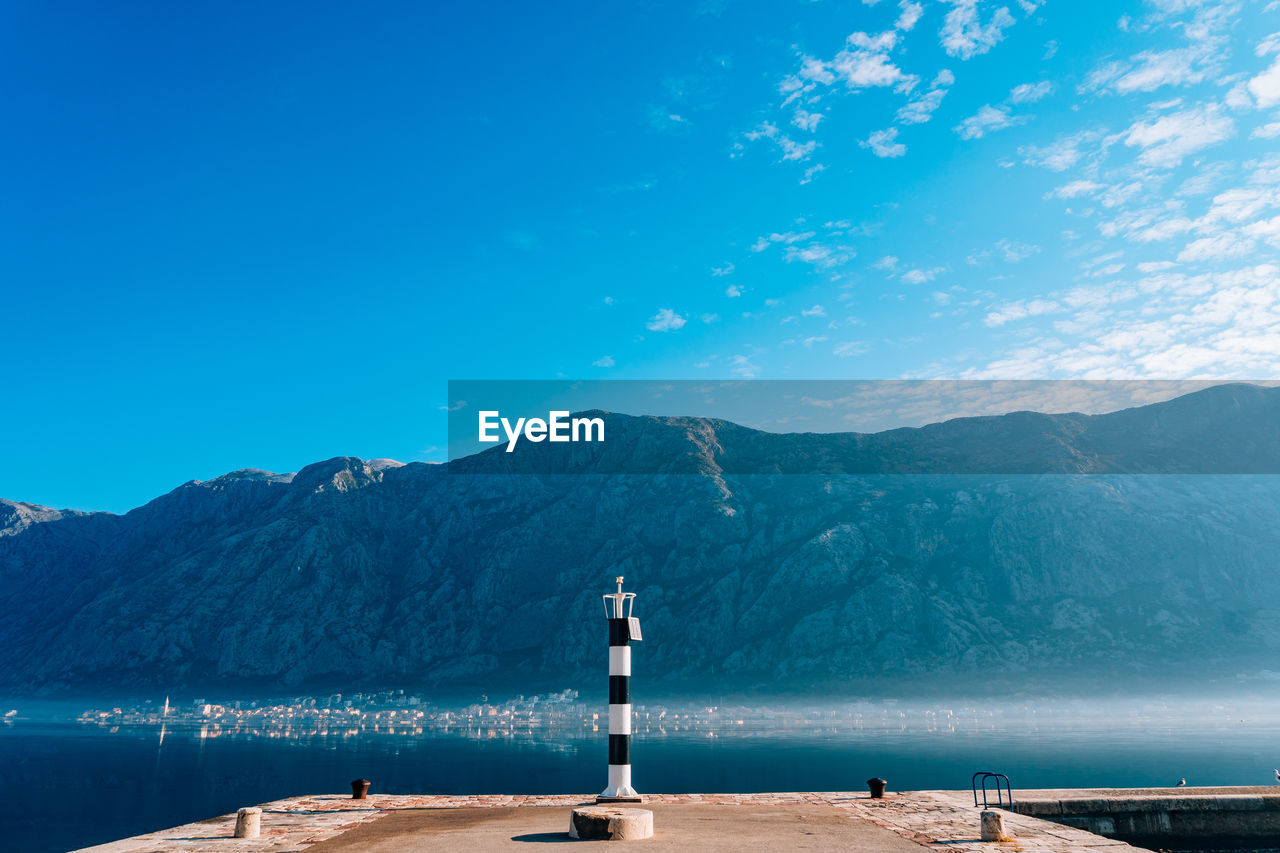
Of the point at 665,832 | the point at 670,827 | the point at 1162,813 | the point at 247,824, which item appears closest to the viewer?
the point at 665,832

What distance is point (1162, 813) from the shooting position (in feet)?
69.4

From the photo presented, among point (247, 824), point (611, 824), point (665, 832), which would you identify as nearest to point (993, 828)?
point (665, 832)

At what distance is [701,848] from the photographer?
1330cm

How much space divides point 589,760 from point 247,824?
98913 millimetres

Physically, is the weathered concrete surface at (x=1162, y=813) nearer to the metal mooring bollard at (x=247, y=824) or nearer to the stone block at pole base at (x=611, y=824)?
the stone block at pole base at (x=611, y=824)

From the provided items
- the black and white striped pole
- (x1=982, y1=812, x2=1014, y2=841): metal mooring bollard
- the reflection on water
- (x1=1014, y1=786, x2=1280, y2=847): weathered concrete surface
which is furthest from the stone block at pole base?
the reflection on water

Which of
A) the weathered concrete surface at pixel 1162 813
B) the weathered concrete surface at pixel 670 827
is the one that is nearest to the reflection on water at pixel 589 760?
the weathered concrete surface at pixel 670 827

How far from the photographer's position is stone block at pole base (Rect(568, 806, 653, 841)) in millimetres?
14273

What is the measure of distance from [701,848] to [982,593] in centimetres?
20319

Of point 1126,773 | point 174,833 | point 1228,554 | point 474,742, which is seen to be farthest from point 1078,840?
point 1228,554

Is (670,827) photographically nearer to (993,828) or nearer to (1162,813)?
(993,828)

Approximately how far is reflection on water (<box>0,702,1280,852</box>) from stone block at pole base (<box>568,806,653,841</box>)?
51.5 meters

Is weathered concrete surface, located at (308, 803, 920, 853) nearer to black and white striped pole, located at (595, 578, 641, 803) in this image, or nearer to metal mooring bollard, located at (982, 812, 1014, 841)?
black and white striped pole, located at (595, 578, 641, 803)

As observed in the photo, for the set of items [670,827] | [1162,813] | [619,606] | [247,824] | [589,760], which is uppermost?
[619,606]
